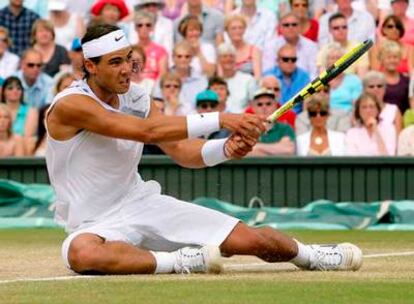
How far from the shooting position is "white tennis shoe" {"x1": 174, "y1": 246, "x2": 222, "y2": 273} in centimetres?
1006

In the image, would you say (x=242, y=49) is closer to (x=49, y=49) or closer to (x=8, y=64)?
(x=49, y=49)

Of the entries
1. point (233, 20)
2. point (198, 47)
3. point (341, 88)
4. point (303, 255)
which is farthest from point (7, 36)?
point (303, 255)

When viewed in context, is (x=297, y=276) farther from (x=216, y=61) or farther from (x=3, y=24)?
(x=3, y=24)

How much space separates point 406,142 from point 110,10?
187 inches

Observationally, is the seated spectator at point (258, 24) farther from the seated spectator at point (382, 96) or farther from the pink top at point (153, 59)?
the seated spectator at point (382, 96)

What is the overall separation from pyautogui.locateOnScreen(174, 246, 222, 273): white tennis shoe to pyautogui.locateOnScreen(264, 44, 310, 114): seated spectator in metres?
9.57

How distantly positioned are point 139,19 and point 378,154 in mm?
4067

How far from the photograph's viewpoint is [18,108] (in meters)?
19.5

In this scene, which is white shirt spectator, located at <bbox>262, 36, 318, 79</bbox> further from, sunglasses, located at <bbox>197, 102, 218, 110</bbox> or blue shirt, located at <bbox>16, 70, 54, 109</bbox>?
blue shirt, located at <bbox>16, 70, 54, 109</bbox>

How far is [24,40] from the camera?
69.0ft

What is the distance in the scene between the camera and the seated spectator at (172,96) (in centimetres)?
1948

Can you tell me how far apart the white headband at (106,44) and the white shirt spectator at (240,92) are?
9.01 m

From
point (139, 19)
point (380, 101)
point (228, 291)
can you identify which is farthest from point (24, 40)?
point (228, 291)

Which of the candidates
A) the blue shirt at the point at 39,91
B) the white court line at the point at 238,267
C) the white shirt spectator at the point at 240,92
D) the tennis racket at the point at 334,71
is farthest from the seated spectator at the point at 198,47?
the tennis racket at the point at 334,71
